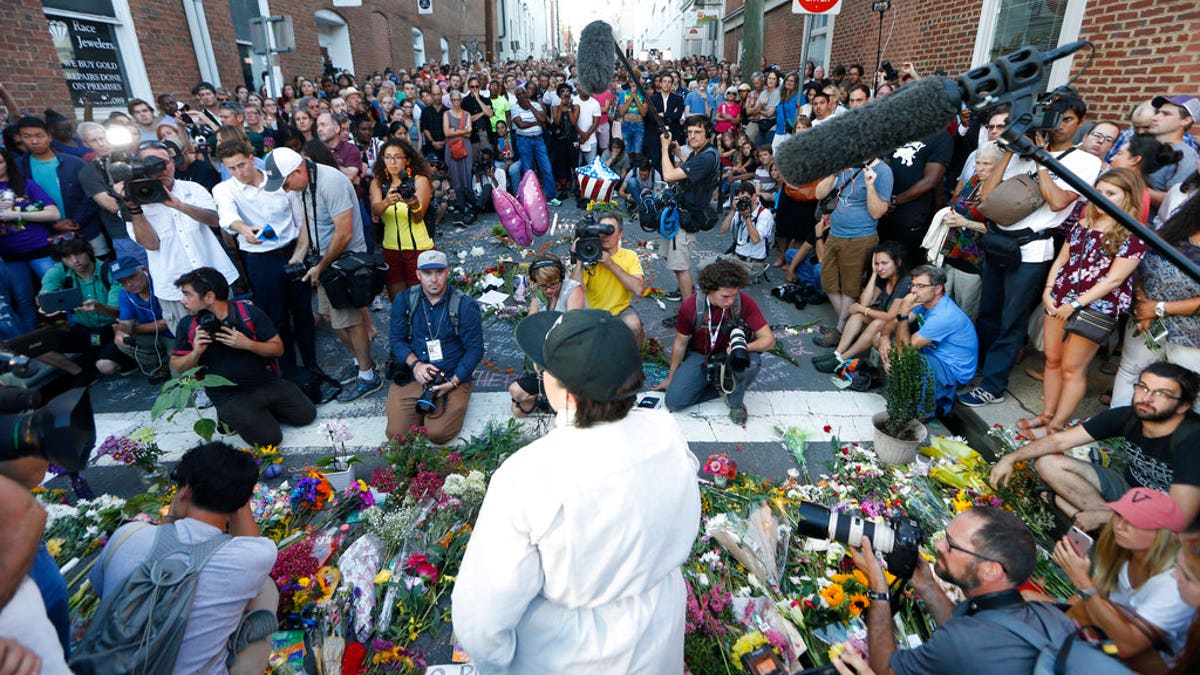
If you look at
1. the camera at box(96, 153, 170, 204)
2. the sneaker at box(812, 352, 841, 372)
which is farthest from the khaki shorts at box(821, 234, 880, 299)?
the camera at box(96, 153, 170, 204)

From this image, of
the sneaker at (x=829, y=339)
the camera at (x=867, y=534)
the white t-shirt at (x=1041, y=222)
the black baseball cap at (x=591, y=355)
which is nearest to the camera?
the black baseball cap at (x=591, y=355)

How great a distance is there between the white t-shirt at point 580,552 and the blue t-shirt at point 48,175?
583cm

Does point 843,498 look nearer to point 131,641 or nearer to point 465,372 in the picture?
point 465,372

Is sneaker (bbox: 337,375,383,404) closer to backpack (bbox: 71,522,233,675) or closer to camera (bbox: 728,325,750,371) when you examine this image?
backpack (bbox: 71,522,233,675)

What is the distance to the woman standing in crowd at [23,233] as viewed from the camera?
475 cm

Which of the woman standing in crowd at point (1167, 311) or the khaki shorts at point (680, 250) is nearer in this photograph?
the woman standing in crowd at point (1167, 311)

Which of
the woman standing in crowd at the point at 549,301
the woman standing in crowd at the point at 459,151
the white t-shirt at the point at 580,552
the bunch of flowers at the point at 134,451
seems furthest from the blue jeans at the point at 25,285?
the white t-shirt at the point at 580,552

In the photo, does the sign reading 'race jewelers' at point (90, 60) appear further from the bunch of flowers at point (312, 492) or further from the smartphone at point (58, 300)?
the bunch of flowers at point (312, 492)

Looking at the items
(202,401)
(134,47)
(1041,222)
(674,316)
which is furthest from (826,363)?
(134,47)

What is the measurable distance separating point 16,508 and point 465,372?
2954 millimetres

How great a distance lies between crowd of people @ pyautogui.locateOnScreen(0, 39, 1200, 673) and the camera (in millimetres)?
1715

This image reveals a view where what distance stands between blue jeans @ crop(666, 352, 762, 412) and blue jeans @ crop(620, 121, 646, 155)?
659cm

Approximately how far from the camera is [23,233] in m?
4.88

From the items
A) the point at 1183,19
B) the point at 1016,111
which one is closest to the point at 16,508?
the point at 1016,111
